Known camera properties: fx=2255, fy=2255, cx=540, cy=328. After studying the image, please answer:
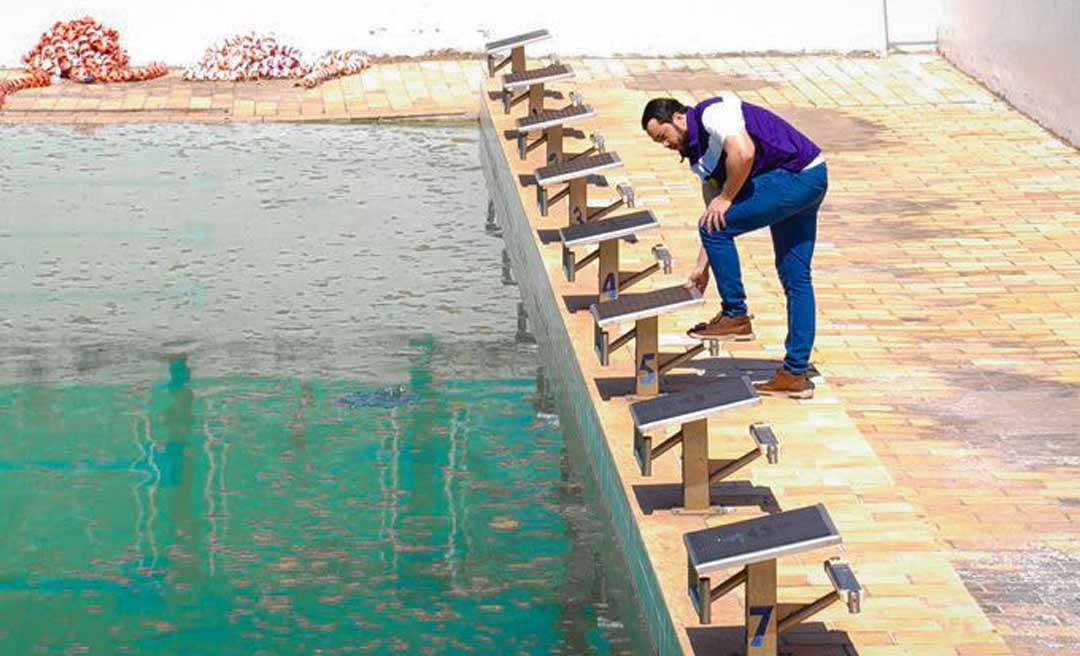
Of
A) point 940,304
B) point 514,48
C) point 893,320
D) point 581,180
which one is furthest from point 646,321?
point 514,48

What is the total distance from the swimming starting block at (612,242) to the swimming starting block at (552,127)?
8.44 ft

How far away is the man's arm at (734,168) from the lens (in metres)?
9.70

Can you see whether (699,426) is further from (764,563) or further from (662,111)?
(662,111)

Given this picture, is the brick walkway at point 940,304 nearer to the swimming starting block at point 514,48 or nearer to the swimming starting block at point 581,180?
the swimming starting block at point 581,180

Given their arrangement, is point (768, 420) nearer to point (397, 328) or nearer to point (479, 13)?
point (397, 328)

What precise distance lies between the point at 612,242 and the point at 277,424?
1.95m

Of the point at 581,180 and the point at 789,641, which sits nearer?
the point at 789,641

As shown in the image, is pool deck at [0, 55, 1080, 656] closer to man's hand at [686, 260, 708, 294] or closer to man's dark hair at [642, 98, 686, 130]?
man's hand at [686, 260, 708, 294]

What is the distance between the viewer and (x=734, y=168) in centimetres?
976

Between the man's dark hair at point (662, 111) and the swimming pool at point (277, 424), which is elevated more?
the man's dark hair at point (662, 111)

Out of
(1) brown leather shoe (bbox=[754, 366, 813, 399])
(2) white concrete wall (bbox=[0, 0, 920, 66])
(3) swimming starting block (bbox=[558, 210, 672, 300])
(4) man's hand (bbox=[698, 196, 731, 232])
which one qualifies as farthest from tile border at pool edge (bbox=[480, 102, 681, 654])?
(2) white concrete wall (bbox=[0, 0, 920, 66])

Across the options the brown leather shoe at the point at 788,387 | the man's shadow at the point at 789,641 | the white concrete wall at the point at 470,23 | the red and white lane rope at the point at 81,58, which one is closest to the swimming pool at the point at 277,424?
the brown leather shoe at the point at 788,387

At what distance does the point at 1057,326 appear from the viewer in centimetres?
1162

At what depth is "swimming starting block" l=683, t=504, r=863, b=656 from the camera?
22.5 feet
